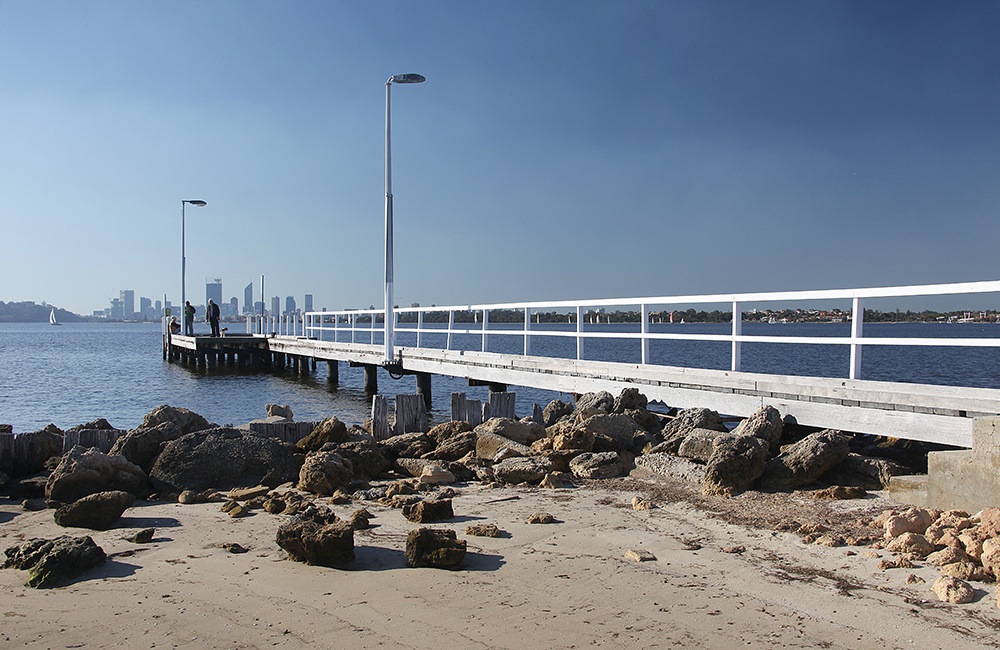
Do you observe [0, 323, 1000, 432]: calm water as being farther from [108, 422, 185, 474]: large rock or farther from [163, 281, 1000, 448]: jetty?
[108, 422, 185, 474]: large rock

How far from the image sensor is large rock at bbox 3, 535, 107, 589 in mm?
5277

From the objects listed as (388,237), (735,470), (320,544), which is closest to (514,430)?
(735,470)

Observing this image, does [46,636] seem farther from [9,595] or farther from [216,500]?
[216,500]

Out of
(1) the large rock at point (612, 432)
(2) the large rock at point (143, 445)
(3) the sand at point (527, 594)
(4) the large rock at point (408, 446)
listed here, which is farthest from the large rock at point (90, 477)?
(1) the large rock at point (612, 432)

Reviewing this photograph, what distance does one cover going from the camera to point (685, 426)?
941 cm

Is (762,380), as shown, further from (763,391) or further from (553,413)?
(553,413)

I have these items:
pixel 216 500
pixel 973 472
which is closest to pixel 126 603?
pixel 216 500

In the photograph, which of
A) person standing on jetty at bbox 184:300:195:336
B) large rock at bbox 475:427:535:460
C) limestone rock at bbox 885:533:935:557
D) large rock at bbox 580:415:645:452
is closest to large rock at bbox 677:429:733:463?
large rock at bbox 580:415:645:452

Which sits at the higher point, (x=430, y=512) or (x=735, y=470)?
(x=735, y=470)

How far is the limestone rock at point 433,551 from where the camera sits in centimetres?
→ 534

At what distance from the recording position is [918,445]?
831cm

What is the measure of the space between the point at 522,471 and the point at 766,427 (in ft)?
8.66

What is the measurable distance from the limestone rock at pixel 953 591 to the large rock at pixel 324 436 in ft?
23.0

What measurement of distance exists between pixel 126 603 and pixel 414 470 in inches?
178
